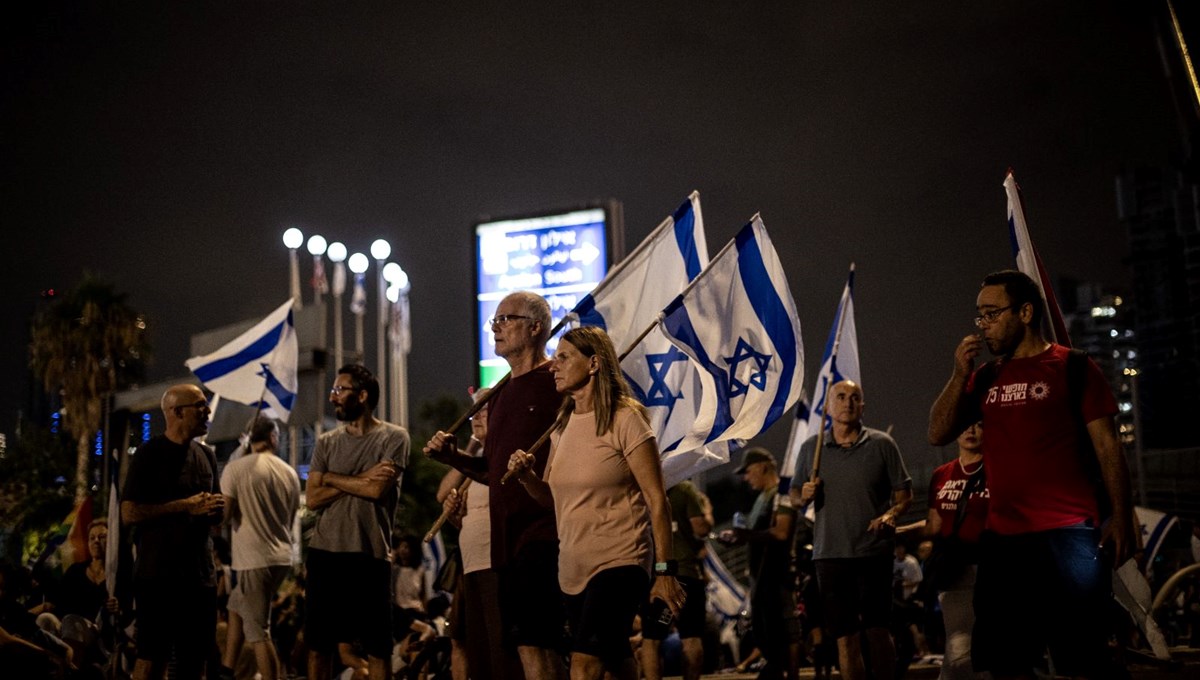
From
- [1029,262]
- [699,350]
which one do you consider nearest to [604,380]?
[1029,262]

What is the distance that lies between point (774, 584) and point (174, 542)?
193 inches

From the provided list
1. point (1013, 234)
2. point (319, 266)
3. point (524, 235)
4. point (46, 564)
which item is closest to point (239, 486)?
point (46, 564)

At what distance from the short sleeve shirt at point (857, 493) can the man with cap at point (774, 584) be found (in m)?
1.60

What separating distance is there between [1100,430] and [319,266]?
49155 millimetres

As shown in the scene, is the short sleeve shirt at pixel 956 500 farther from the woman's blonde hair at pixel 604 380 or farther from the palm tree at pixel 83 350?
the palm tree at pixel 83 350

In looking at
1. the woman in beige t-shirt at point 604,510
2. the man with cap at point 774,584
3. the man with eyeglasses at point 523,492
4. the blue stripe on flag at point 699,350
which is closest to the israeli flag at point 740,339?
the blue stripe on flag at point 699,350

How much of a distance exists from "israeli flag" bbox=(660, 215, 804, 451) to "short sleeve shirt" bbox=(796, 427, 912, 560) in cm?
60

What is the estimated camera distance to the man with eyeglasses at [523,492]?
6137mm

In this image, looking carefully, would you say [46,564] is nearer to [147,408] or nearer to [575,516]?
[147,408]

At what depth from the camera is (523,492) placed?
6.37 m

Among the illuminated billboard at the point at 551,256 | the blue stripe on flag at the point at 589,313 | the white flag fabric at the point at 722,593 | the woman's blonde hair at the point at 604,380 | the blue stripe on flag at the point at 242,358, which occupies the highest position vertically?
the illuminated billboard at the point at 551,256

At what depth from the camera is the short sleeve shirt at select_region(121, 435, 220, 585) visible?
7.86 m

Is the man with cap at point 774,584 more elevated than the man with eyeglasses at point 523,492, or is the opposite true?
the man with eyeglasses at point 523,492

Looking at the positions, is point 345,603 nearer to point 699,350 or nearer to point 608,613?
point 699,350
